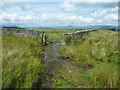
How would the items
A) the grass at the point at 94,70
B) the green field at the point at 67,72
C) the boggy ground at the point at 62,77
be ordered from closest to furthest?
the green field at the point at 67,72, the grass at the point at 94,70, the boggy ground at the point at 62,77

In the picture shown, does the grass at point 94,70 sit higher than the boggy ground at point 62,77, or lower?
higher

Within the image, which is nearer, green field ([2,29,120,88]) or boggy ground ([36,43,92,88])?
green field ([2,29,120,88])

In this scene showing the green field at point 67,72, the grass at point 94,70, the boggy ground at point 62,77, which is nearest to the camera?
the green field at point 67,72

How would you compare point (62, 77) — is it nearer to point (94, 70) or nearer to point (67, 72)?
point (67, 72)

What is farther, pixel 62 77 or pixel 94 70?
pixel 94 70

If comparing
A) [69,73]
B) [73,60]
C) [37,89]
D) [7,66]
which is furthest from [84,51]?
[7,66]

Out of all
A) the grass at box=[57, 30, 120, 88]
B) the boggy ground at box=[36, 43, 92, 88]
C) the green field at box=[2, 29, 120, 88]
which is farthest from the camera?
the boggy ground at box=[36, 43, 92, 88]

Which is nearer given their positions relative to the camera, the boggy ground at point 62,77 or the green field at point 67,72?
the green field at point 67,72

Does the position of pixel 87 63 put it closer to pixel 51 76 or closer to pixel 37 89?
pixel 51 76

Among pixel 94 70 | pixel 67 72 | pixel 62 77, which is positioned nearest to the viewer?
pixel 62 77

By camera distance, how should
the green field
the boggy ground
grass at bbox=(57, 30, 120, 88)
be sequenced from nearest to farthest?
the green field
grass at bbox=(57, 30, 120, 88)
the boggy ground

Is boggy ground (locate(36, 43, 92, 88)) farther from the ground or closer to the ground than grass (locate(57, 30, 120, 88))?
closer to the ground

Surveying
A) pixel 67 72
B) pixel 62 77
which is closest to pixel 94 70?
pixel 67 72

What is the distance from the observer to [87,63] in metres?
6.50
